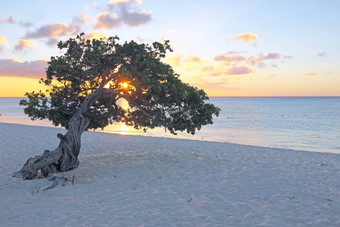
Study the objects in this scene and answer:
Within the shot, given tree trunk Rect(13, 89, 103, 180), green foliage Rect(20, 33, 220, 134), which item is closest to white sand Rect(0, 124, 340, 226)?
tree trunk Rect(13, 89, 103, 180)

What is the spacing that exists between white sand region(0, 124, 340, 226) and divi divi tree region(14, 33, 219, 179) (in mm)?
1432

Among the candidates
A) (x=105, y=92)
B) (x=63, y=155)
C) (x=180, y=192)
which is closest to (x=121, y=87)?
(x=105, y=92)

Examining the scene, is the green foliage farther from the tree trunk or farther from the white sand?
the white sand

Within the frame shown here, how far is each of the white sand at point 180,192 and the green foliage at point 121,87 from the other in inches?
115

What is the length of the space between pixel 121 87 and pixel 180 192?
662cm

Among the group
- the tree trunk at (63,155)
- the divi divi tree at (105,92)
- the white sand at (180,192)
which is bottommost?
the white sand at (180,192)

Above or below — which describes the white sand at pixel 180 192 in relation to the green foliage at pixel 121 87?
below

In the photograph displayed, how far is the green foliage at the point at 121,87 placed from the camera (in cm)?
1433

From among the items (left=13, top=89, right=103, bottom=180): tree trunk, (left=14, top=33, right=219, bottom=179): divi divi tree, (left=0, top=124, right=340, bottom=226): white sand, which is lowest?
(left=0, top=124, right=340, bottom=226): white sand

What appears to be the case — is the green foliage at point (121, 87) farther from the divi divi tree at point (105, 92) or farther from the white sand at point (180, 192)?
the white sand at point (180, 192)

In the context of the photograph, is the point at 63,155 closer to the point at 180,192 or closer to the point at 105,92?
the point at 105,92

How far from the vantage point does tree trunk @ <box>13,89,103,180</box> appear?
1380 centimetres

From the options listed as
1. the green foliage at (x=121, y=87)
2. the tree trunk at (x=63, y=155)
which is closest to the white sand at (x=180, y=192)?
the tree trunk at (x=63, y=155)

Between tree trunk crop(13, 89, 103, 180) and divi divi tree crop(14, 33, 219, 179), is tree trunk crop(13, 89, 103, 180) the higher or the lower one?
the lower one
